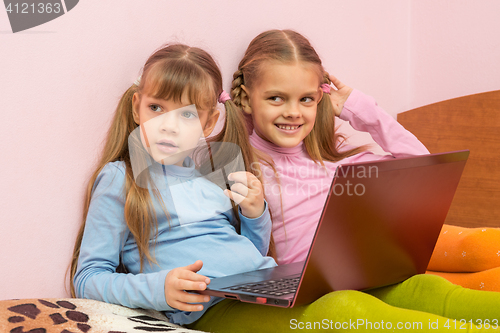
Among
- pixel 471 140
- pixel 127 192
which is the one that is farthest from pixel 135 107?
pixel 471 140

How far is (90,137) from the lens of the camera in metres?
0.85

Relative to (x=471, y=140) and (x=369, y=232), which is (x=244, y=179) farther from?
(x=471, y=140)

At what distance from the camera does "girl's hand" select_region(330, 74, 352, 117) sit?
50.4 inches

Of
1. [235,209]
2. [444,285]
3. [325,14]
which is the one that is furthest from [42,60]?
[325,14]

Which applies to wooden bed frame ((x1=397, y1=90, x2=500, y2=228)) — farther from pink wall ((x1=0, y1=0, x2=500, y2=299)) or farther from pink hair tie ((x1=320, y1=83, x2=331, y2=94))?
pink wall ((x1=0, y1=0, x2=500, y2=299))

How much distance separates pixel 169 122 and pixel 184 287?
0.30m

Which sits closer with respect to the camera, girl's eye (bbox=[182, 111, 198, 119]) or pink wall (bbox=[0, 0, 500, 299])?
pink wall (bbox=[0, 0, 500, 299])

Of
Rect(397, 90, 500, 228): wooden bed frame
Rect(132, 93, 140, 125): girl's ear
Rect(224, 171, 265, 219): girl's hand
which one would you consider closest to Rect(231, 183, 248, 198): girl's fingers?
Rect(224, 171, 265, 219): girl's hand

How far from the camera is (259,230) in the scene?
945mm

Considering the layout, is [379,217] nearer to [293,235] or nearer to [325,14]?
[293,235]

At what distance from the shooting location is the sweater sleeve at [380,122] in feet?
4.14

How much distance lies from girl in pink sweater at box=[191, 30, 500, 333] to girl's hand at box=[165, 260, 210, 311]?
79 millimetres

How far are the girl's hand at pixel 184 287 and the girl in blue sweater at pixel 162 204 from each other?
0.8 inches

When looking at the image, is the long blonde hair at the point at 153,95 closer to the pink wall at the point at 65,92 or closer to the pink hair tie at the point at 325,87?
the pink wall at the point at 65,92
